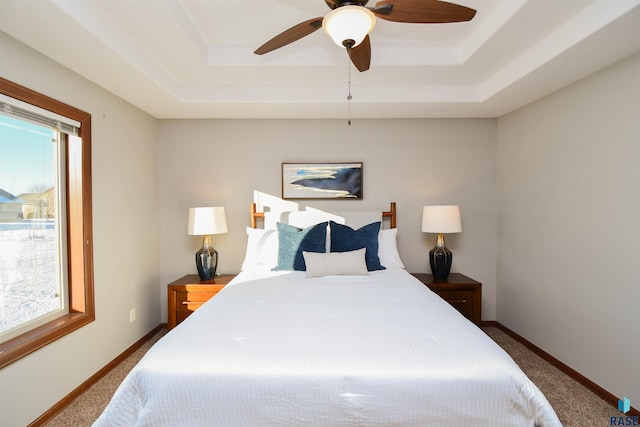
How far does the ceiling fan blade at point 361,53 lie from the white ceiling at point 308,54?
1.18 ft

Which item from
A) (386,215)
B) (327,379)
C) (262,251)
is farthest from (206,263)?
(327,379)

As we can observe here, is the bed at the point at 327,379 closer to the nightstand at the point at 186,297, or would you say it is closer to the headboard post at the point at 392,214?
the nightstand at the point at 186,297

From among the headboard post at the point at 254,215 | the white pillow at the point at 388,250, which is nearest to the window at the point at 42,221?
the headboard post at the point at 254,215

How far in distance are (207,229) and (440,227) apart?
233 cm

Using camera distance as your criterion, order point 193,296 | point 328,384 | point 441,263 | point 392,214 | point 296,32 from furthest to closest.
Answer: point 392,214
point 441,263
point 193,296
point 296,32
point 328,384

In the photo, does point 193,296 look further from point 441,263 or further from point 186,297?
point 441,263

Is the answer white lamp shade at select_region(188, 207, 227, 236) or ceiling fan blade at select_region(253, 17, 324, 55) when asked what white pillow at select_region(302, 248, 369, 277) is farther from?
ceiling fan blade at select_region(253, 17, 324, 55)

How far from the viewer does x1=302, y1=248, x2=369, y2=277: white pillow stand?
2.70 m

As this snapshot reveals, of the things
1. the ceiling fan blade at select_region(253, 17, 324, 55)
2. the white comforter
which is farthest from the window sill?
the ceiling fan blade at select_region(253, 17, 324, 55)

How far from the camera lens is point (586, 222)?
2432 mm

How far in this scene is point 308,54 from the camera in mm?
2562

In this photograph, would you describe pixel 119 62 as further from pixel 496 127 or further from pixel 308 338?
pixel 496 127

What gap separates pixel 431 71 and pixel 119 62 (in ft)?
7.88

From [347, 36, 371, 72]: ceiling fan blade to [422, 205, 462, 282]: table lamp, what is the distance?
1724 millimetres
